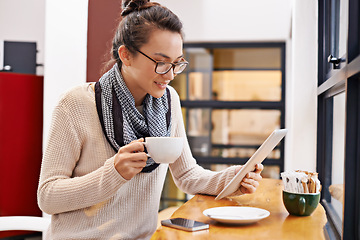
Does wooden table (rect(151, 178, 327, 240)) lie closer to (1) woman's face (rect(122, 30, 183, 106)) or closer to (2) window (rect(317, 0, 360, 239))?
(2) window (rect(317, 0, 360, 239))

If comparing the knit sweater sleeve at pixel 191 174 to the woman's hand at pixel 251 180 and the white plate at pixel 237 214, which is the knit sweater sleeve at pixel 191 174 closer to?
the woman's hand at pixel 251 180

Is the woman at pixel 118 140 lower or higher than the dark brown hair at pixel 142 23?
lower

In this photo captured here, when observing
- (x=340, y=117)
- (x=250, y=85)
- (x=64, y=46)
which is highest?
(x=250, y=85)

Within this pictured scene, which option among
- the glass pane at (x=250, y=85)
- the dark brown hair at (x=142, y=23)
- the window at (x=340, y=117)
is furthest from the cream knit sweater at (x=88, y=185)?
the glass pane at (x=250, y=85)

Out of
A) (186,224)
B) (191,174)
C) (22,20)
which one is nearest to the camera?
(186,224)

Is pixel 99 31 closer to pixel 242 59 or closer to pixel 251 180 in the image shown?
pixel 251 180

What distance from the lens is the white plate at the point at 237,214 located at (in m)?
1.14

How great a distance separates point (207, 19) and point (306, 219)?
3440 mm

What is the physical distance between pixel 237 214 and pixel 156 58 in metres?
0.57

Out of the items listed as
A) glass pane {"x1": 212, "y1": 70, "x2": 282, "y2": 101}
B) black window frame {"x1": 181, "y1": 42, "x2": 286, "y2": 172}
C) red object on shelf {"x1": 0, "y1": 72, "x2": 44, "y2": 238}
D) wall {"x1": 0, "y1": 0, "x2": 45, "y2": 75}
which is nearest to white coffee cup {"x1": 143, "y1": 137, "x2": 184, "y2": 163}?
red object on shelf {"x1": 0, "y1": 72, "x2": 44, "y2": 238}

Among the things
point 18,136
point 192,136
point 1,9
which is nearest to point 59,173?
point 18,136

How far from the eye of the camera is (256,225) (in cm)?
116

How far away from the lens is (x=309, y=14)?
2.67 m

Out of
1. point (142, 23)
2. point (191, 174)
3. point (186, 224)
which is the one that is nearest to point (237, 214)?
point (186, 224)
